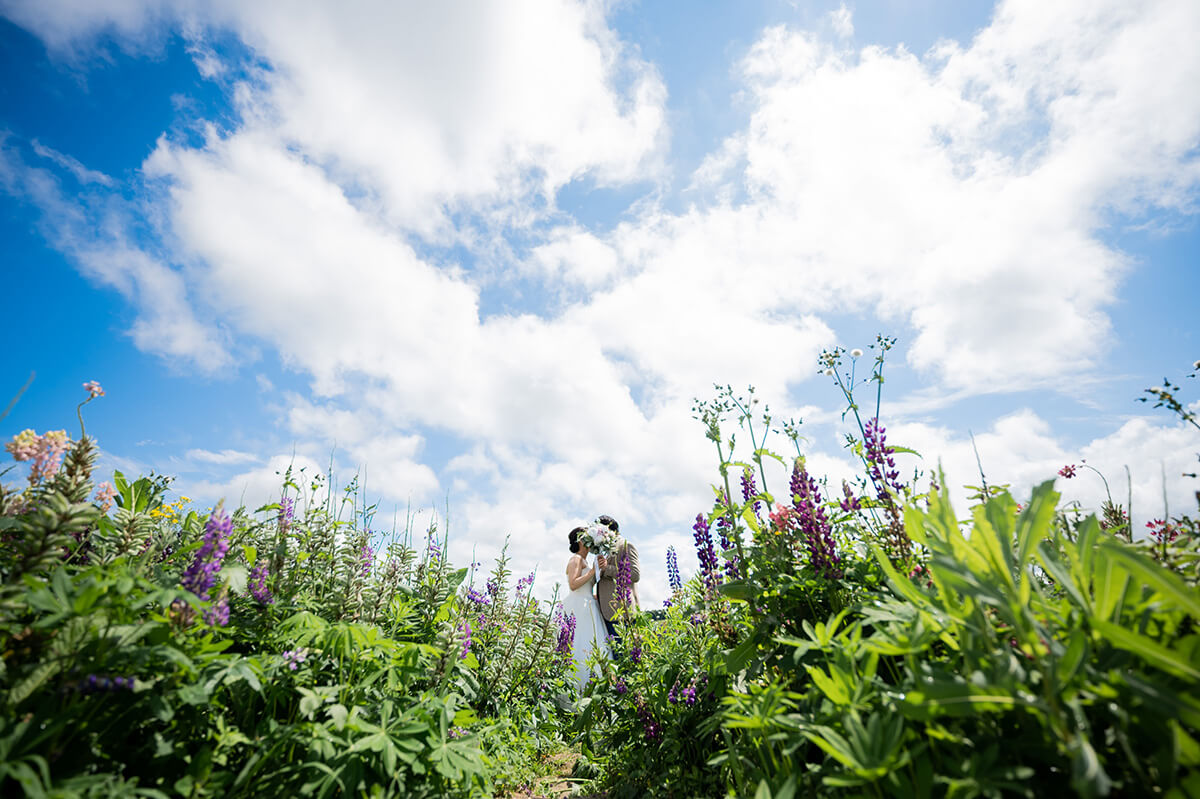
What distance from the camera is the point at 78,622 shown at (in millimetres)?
1386

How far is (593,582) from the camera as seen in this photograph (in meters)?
8.00

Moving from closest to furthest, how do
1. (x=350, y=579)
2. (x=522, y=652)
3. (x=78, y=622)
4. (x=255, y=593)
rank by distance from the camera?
(x=78, y=622) < (x=255, y=593) < (x=350, y=579) < (x=522, y=652)

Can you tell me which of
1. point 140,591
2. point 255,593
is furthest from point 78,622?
point 255,593

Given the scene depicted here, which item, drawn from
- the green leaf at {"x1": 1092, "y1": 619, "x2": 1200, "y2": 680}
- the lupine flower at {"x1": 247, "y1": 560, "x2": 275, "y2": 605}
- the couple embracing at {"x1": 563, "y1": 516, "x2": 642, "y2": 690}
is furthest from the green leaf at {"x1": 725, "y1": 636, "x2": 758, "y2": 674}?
the couple embracing at {"x1": 563, "y1": 516, "x2": 642, "y2": 690}

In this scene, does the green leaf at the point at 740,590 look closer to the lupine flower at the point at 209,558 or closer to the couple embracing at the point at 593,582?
the lupine flower at the point at 209,558

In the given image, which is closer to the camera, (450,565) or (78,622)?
(78,622)

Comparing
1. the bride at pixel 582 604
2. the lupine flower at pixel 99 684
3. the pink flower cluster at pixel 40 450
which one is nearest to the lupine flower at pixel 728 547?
the lupine flower at pixel 99 684

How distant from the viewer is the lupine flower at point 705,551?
3.05 metres

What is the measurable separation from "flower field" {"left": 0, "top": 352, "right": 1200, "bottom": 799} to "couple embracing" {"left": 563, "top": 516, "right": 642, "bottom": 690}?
359 centimetres

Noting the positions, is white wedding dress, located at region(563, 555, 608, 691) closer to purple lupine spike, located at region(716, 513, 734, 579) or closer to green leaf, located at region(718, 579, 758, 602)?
purple lupine spike, located at region(716, 513, 734, 579)

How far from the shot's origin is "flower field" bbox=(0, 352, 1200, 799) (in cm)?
101

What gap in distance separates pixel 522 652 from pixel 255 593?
2.17m

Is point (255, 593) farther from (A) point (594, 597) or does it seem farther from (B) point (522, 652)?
(A) point (594, 597)

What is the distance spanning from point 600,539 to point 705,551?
13.9 ft
